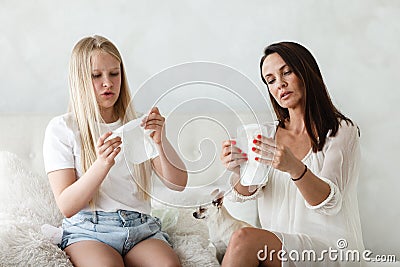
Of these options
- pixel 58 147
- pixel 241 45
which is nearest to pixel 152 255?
pixel 58 147

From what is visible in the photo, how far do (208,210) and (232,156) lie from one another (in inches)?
10.6

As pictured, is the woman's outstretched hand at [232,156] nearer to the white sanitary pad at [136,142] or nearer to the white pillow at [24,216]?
the white sanitary pad at [136,142]

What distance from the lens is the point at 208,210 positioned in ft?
5.36

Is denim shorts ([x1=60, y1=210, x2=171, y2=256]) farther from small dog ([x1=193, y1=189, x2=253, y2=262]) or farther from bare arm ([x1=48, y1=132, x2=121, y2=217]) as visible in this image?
small dog ([x1=193, y1=189, x2=253, y2=262])

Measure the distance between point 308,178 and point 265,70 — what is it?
292 millimetres

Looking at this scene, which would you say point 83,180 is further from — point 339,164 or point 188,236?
point 339,164

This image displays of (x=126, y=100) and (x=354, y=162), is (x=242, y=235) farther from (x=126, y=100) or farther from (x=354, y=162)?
(x=126, y=100)

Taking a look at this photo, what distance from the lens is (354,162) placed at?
147 centimetres

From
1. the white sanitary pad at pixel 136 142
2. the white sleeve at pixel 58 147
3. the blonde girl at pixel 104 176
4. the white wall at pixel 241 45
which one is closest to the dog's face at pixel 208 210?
the blonde girl at pixel 104 176

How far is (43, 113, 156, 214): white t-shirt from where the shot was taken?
1488mm

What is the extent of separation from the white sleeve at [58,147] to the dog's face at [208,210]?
1.07ft

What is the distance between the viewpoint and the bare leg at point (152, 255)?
1409mm

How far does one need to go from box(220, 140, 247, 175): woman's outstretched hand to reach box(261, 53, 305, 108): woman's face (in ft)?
0.55

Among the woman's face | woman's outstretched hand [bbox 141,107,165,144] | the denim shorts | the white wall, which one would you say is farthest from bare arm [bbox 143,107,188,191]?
the white wall
